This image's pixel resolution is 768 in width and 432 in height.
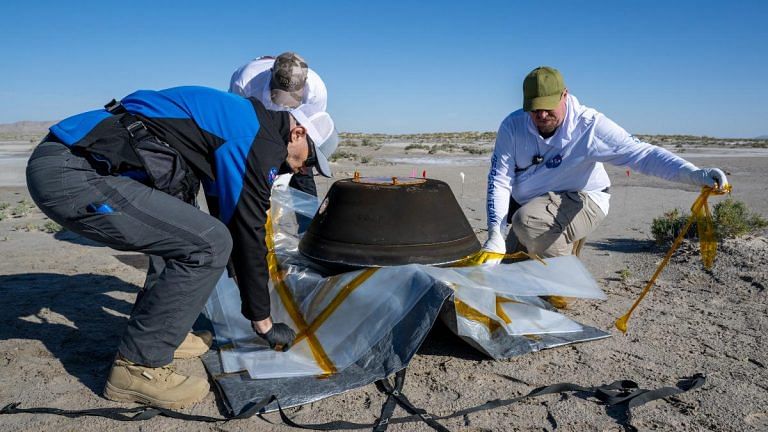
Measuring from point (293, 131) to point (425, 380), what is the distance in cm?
150

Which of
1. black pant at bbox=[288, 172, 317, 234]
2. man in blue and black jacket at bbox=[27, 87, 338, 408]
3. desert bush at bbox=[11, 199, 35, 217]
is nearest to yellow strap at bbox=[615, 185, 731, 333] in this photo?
man in blue and black jacket at bbox=[27, 87, 338, 408]

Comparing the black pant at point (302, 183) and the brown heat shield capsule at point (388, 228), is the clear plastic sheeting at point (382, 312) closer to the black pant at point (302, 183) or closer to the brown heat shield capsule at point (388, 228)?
the brown heat shield capsule at point (388, 228)

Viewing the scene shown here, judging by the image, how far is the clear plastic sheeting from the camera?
10.7 ft

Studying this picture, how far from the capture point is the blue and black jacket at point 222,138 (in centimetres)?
278

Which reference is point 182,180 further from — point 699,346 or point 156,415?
point 699,346

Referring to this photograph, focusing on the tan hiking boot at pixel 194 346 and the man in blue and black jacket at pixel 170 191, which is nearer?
the man in blue and black jacket at pixel 170 191

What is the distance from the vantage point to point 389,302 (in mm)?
3293

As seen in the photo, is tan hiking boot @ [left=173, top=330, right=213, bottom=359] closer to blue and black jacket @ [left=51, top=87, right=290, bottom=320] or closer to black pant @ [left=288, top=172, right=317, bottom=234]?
blue and black jacket @ [left=51, top=87, right=290, bottom=320]

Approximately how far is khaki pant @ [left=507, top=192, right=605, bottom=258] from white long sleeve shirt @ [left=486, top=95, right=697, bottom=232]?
10cm

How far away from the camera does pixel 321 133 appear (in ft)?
12.2

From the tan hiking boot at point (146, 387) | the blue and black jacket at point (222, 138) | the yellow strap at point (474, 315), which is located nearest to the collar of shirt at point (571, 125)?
the yellow strap at point (474, 315)

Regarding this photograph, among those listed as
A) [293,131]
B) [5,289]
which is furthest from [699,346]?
[5,289]

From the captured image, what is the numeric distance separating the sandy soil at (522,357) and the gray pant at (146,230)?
16.5 inches

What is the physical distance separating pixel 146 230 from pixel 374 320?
1.26 metres
